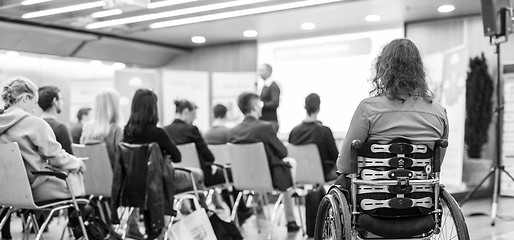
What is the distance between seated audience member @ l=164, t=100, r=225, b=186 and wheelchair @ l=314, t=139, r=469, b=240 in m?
2.89

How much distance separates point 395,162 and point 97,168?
302 centimetres

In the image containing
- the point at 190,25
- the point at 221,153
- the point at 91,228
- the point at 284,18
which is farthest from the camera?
the point at 190,25

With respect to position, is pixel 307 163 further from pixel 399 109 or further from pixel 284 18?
pixel 284 18

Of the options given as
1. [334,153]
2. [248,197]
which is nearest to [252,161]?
[334,153]

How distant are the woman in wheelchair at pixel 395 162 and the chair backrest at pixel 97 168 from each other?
255cm

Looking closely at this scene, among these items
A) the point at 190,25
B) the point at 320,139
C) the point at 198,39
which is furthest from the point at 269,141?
the point at 198,39

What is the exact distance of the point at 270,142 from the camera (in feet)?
17.3

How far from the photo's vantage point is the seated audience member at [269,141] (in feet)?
16.9

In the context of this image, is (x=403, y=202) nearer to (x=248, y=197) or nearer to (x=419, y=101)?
(x=419, y=101)

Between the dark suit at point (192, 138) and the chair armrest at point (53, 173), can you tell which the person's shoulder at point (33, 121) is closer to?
the chair armrest at point (53, 173)

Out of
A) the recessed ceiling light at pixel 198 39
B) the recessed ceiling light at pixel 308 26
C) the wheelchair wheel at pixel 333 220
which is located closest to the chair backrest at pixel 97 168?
the wheelchair wheel at pixel 333 220

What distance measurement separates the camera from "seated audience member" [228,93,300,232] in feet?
16.9

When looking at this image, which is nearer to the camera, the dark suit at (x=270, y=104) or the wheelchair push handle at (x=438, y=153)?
the wheelchair push handle at (x=438, y=153)

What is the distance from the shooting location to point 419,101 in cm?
287
